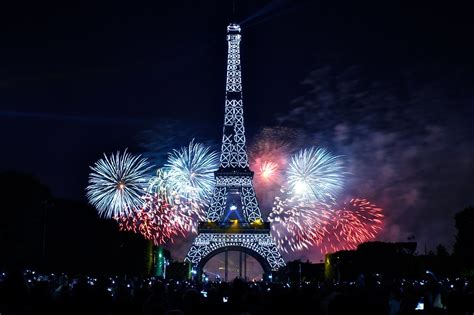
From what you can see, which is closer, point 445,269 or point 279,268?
point 445,269

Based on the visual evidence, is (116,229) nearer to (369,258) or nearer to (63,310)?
(369,258)

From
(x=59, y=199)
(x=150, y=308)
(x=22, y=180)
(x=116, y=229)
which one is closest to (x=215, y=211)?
(x=116, y=229)

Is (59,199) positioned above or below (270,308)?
above

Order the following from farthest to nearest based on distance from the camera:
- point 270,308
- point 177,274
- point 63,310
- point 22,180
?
point 177,274
point 22,180
point 63,310
point 270,308

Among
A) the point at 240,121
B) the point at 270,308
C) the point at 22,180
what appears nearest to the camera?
the point at 270,308

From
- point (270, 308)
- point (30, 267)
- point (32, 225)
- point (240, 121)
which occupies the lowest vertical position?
point (270, 308)

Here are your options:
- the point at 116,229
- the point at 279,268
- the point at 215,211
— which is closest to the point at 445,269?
the point at 279,268

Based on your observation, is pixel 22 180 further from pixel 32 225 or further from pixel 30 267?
pixel 30 267
